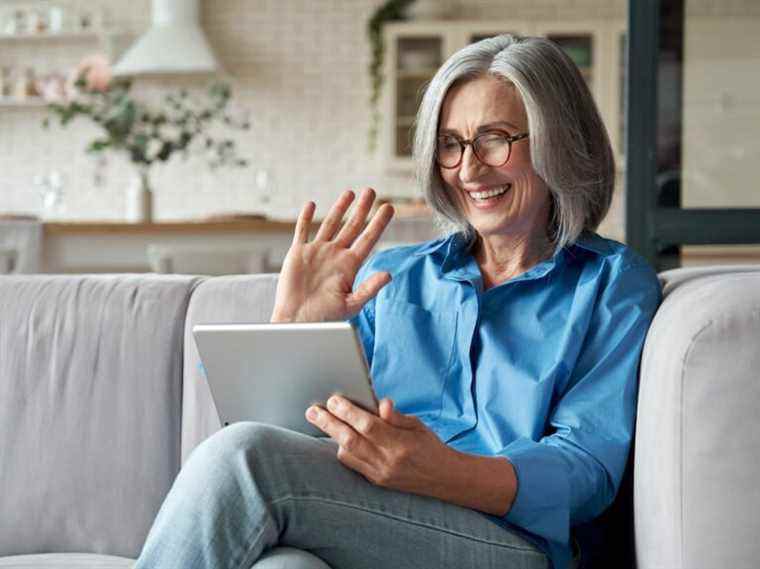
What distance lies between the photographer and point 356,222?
1.85 m

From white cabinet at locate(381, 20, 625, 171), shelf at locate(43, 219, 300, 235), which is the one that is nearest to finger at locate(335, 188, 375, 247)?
shelf at locate(43, 219, 300, 235)

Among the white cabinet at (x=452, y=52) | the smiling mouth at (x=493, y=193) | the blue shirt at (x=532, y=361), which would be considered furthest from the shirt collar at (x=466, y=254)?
the white cabinet at (x=452, y=52)

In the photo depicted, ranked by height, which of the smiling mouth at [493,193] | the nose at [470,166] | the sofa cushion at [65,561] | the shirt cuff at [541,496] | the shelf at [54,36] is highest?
the shelf at [54,36]

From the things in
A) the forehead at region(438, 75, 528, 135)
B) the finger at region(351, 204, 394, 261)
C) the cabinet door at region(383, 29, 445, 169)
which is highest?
the cabinet door at region(383, 29, 445, 169)

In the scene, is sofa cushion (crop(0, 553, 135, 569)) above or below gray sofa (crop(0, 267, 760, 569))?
below

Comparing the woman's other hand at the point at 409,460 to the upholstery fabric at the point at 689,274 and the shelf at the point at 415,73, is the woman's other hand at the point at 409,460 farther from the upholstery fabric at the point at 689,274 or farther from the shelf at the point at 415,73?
the shelf at the point at 415,73

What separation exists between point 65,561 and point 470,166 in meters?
0.92

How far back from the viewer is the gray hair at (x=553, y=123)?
1.80 metres

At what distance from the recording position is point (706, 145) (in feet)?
10.5

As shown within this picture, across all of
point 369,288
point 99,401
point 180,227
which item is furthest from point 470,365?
point 180,227

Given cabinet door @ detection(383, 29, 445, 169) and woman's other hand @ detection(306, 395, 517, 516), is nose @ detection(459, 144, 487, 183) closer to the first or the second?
woman's other hand @ detection(306, 395, 517, 516)

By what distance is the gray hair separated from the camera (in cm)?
180

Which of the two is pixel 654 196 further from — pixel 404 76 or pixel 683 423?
pixel 404 76

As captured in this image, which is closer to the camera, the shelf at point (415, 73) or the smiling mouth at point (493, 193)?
the smiling mouth at point (493, 193)
